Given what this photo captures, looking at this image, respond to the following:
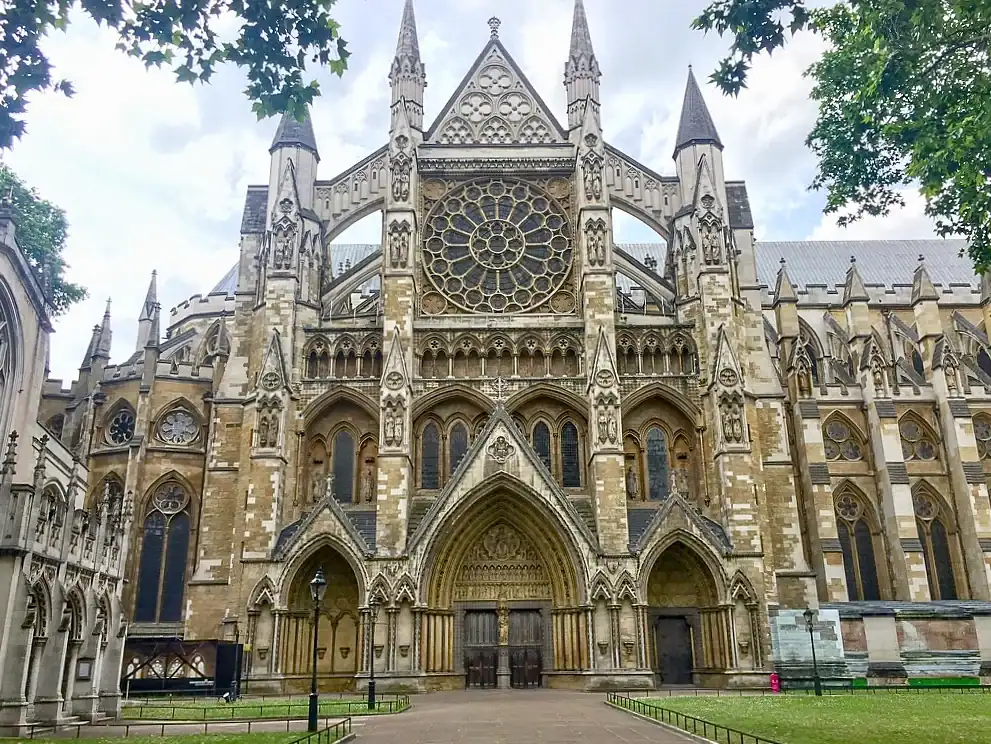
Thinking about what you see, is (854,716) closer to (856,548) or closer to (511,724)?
(511,724)

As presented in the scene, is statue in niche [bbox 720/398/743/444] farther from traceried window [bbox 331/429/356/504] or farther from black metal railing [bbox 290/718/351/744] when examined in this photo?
black metal railing [bbox 290/718/351/744]

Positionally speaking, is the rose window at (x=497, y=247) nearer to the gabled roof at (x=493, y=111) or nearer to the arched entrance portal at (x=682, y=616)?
the gabled roof at (x=493, y=111)

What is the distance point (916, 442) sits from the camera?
42562 mm

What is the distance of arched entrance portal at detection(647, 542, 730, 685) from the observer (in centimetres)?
3003

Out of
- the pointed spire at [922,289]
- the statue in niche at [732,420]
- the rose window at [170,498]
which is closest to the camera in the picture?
the statue in niche at [732,420]


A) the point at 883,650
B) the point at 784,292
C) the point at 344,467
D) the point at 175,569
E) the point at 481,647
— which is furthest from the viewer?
the point at 784,292

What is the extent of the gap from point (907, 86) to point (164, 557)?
1242 inches

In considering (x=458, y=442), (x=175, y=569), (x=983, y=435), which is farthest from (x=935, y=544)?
(x=175, y=569)

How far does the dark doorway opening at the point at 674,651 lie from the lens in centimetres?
3067

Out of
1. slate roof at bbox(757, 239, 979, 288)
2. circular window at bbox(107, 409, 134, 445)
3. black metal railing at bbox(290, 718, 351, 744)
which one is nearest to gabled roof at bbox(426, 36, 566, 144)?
circular window at bbox(107, 409, 134, 445)

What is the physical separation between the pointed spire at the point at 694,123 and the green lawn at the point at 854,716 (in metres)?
22.9

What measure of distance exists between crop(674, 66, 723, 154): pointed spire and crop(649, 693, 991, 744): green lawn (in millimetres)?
22948

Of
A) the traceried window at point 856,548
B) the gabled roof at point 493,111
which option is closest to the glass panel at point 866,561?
the traceried window at point 856,548

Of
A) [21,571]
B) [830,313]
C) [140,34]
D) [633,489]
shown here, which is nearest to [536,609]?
[633,489]
